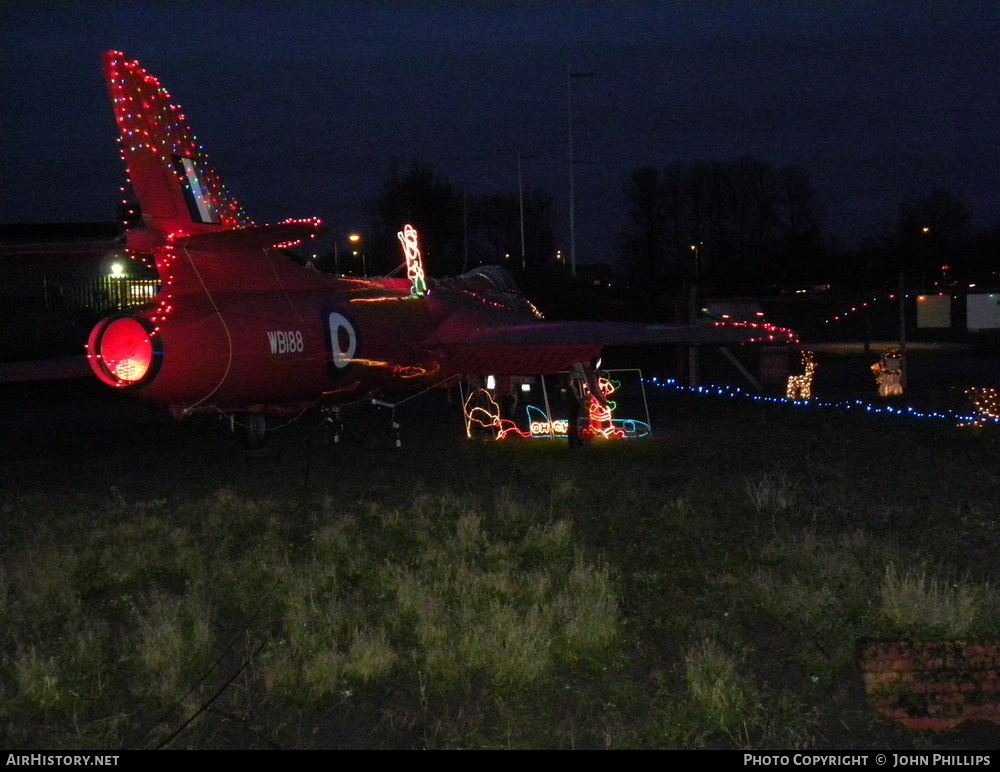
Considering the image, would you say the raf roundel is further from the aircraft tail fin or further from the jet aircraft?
the aircraft tail fin

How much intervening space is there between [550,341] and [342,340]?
10.5 ft

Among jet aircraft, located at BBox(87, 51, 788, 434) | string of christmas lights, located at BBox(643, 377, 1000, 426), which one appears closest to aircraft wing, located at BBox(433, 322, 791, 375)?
jet aircraft, located at BBox(87, 51, 788, 434)

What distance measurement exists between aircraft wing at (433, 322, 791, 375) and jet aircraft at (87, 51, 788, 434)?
0.15 feet

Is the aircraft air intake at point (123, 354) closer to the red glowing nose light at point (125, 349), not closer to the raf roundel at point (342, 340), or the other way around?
the red glowing nose light at point (125, 349)

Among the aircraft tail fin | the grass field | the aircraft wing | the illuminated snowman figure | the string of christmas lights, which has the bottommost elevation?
the grass field

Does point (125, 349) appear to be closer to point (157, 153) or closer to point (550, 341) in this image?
point (157, 153)

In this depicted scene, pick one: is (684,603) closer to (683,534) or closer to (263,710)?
(683,534)

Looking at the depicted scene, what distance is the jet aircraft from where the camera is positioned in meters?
10.8

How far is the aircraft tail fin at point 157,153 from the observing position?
36.0 ft

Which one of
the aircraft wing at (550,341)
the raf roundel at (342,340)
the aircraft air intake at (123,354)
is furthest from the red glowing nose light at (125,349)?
the aircraft wing at (550,341)

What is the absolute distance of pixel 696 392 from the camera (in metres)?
23.3

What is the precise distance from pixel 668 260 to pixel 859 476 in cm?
5340

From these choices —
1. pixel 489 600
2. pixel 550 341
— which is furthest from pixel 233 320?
pixel 489 600

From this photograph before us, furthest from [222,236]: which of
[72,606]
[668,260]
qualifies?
[668,260]
